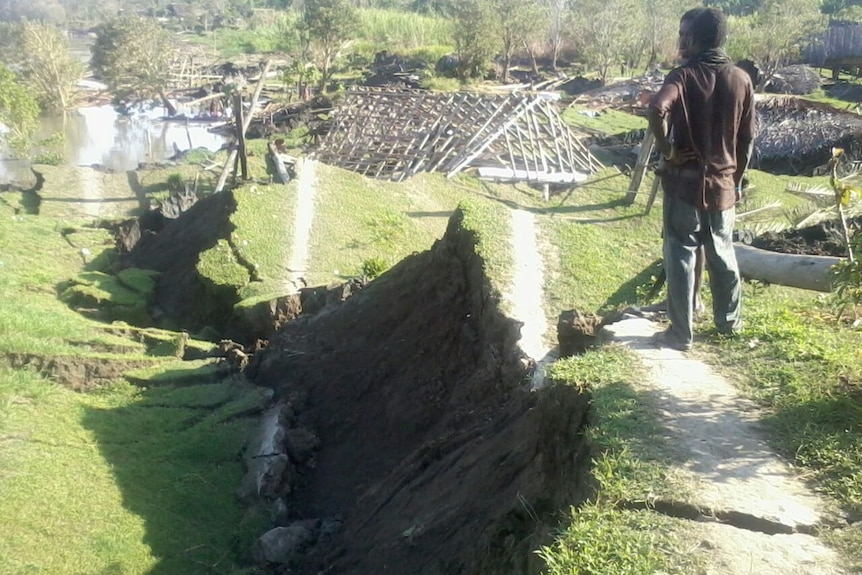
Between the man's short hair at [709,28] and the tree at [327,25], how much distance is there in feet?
129

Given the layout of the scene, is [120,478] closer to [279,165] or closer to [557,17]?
[279,165]

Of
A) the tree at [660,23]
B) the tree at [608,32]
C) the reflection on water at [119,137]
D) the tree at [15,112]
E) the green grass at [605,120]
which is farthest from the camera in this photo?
the tree at [660,23]

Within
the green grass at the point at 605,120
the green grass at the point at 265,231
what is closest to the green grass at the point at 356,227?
the green grass at the point at 265,231

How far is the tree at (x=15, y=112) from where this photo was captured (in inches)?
1092

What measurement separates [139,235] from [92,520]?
491 inches

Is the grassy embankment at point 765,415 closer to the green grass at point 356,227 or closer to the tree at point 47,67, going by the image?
the green grass at point 356,227

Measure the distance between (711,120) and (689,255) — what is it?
856 millimetres

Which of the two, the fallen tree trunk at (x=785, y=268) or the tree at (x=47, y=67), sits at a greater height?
the tree at (x=47, y=67)

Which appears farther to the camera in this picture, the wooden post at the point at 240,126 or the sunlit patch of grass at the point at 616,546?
the wooden post at the point at 240,126

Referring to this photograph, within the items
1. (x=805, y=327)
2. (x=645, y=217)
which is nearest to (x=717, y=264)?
(x=805, y=327)

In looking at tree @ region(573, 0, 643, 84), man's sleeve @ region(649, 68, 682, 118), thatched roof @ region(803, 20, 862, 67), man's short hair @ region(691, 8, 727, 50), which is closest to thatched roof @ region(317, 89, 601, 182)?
A: man's short hair @ region(691, 8, 727, 50)

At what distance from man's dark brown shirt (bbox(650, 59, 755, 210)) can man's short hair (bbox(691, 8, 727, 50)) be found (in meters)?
0.13

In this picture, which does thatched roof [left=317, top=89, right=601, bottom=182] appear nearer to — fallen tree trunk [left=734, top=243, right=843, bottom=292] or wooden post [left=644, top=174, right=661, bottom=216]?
wooden post [left=644, top=174, right=661, bottom=216]

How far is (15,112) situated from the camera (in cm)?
2794
